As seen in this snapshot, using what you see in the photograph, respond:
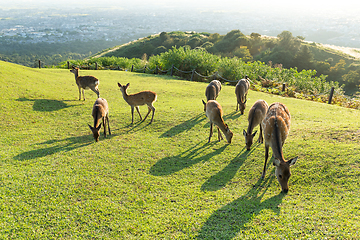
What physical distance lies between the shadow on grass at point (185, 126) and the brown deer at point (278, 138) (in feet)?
14.2

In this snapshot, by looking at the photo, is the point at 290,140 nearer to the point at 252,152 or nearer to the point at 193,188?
the point at 252,152

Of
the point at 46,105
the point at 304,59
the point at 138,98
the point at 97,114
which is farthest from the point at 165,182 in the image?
the point at 304,59

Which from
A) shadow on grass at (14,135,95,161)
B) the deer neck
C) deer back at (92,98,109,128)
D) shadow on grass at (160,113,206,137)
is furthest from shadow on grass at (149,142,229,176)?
shadow on grass at (14,135,95,161)

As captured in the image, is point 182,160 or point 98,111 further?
point 98,111

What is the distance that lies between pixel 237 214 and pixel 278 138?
7.27 ft

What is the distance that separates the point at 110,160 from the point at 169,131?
129 inches

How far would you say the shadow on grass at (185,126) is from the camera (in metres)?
9.82

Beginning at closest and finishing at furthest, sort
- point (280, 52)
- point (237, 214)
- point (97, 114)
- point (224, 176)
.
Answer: point (237, 214), point (224, 176), point (97, 114), point (280, 52)

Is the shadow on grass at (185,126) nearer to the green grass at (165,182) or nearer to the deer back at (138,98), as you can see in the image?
the green grass at (165,182)

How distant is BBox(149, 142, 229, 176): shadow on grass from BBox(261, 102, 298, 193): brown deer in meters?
2.16

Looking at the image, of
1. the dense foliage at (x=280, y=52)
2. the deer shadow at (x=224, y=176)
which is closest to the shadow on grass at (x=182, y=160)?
the deer shadow at (x=224, y=176)

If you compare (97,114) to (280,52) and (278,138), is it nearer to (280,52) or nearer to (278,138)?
(278,138)

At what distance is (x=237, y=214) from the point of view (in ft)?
16.9

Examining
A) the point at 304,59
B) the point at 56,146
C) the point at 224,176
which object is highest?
the point at 304,59
